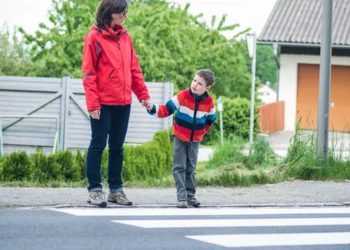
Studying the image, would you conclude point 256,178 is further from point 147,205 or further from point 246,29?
point 246,29

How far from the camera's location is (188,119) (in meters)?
9.38

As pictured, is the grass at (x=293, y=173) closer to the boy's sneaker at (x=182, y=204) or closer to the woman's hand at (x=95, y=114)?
the boy's sneaker at (x=182, y=204)

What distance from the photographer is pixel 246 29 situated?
2103 inches

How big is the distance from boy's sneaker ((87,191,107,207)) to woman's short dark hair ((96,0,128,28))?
4.81 feet

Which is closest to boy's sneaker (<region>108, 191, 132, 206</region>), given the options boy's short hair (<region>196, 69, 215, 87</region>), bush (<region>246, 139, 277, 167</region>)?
boy's short hair (<region>196, 69, 215, 87</region>)

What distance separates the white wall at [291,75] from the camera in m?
37.8

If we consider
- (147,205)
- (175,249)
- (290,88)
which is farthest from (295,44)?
(175,249)

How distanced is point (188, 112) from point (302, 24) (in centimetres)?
3020

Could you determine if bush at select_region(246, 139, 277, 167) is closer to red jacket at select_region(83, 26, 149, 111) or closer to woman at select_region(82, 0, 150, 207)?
woman at select_region(82, 0, 150, 207)

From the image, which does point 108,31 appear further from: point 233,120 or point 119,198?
point 233,120

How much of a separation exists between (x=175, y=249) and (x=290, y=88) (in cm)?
3138

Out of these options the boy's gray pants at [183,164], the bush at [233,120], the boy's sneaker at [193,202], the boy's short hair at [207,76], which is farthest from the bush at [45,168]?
the bush at [233,120]

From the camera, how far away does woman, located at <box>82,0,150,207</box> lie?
894 cm

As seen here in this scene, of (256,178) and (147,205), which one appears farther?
(256,178)
